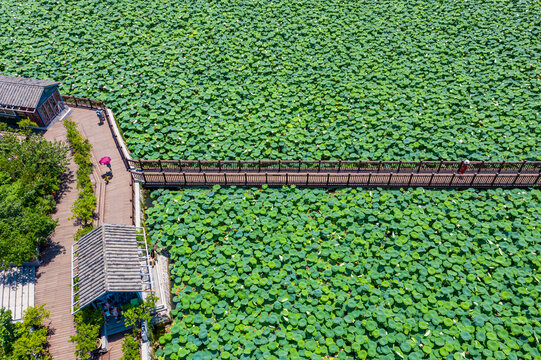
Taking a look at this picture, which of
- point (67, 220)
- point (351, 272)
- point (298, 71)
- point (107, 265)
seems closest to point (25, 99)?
point (67, 220)

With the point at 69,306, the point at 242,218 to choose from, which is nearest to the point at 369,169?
the point at 242,218

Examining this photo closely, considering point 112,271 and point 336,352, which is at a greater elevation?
point 112,271

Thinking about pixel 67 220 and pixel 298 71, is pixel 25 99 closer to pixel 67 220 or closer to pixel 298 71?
pixel 67 220

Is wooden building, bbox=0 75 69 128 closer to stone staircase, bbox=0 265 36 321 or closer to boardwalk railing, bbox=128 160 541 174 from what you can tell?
boardwalk railing, bbox=128 160 541 174

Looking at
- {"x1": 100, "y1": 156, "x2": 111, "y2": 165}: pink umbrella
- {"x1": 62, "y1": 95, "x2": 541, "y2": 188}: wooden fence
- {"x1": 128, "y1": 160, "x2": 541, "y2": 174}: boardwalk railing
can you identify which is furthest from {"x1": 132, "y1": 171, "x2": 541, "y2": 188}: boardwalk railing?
{"x1": 100, "y1": 156, "x2": 111, "y2": 165}: pink umbrella

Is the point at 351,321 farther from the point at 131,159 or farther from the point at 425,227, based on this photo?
the point at 131,159

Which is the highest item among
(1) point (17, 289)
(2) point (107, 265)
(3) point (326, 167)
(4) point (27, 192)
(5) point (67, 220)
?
(3) point (326, 167)
